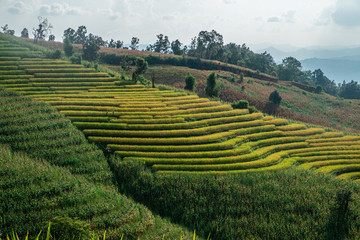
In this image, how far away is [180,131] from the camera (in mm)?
37062

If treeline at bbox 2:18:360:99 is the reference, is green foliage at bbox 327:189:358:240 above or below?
below

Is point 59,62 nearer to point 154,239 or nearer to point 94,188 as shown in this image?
point 94,188

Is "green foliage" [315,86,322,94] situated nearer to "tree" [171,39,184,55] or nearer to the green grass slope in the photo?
"tree" [171,39,184,55]

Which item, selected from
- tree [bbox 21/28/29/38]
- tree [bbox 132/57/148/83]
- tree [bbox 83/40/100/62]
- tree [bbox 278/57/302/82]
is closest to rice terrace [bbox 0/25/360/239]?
tree [bbox 132/57/148/83]

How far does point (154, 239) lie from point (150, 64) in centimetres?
8327

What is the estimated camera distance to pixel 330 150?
40.3 meters

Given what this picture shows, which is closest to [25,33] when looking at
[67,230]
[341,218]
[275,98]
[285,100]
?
[275,98]

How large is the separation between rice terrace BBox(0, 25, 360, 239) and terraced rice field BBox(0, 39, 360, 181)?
0.17m

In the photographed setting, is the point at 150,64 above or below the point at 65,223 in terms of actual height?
above

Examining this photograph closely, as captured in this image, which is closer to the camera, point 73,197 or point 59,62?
point 73,197

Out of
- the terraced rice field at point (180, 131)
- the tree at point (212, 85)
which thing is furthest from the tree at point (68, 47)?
the tree at point (212, 85)

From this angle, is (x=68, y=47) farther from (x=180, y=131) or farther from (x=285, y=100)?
(x=285, y=100)

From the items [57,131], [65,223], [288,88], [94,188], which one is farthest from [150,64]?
[65,223]

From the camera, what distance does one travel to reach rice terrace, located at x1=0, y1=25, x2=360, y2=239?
2144 centimetres
